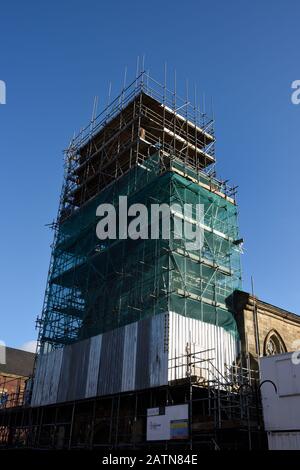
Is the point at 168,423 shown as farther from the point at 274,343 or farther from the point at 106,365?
the point at 274,343

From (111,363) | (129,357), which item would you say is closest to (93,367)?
(111,363)

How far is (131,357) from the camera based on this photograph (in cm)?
2278

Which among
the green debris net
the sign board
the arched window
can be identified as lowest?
the sign board

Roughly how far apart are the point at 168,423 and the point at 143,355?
3.82 metres

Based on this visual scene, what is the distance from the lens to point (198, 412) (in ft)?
69.6

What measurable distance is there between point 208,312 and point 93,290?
7896 millimetres

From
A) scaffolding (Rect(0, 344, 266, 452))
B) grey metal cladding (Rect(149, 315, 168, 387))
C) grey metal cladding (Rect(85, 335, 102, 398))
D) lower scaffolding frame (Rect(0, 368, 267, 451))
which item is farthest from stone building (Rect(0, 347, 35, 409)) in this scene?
grey metal cladding (Rect(149, 315, 168, 387))

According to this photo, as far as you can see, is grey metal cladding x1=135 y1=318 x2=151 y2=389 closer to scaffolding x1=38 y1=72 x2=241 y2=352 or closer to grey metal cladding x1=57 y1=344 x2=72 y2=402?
scaffolding x1=38 y1=72 x2=241 y2=352

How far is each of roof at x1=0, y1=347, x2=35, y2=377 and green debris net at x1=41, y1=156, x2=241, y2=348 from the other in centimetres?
3822

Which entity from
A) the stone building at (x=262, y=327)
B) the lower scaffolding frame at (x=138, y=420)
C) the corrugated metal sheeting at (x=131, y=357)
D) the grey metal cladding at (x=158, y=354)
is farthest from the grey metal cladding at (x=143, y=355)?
the stone building at (x=262, y=327)

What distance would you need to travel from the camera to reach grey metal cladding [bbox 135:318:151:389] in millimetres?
21559

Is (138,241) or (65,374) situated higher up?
(138,241)

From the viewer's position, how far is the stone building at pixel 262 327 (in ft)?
83.3
